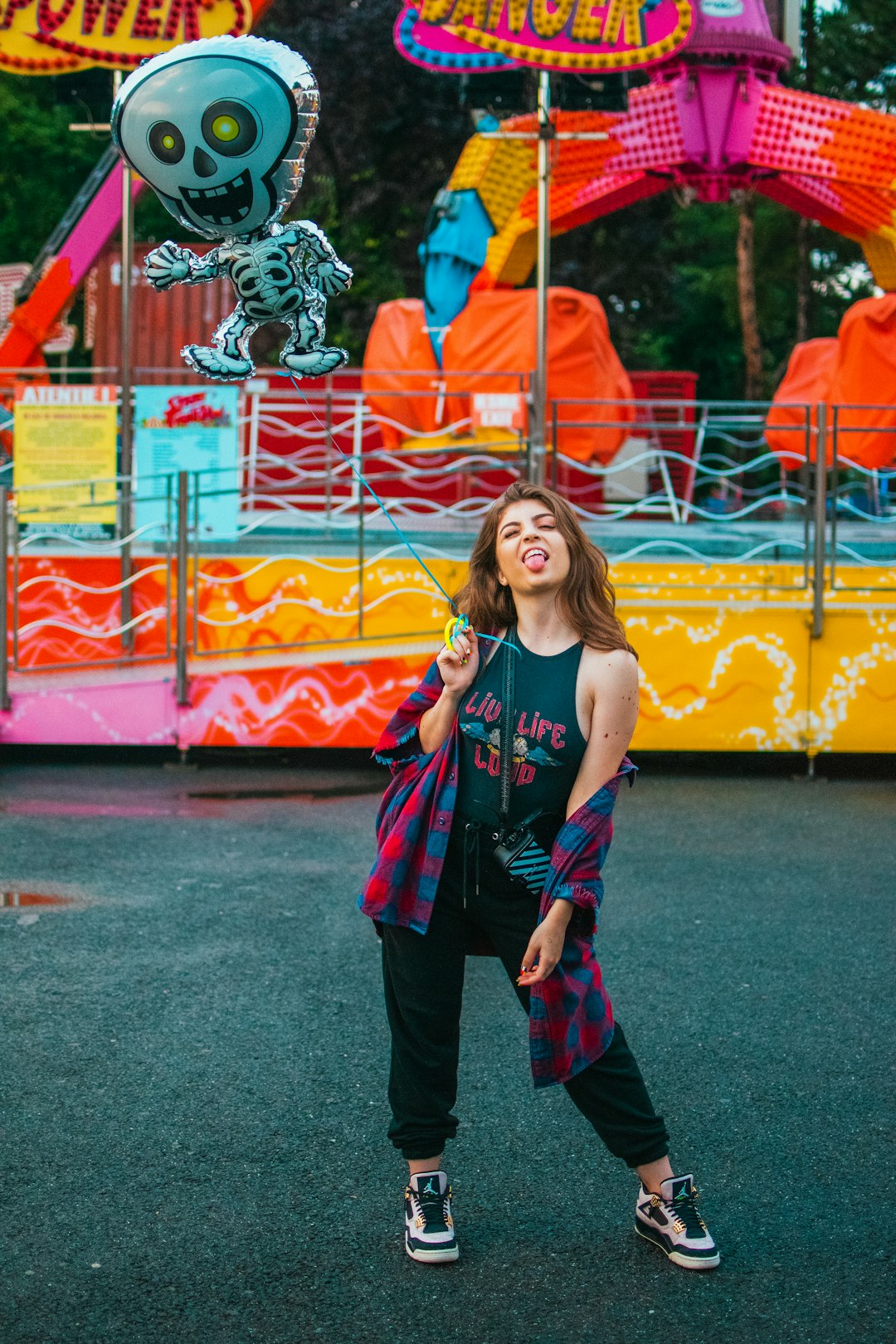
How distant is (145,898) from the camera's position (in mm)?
5871

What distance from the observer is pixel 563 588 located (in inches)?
122

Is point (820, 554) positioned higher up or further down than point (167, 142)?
further down

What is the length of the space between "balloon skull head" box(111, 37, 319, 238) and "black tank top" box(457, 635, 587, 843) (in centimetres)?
116

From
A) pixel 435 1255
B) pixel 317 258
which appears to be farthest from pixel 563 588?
pixel 435 1255

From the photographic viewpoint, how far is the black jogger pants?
303 centimetres

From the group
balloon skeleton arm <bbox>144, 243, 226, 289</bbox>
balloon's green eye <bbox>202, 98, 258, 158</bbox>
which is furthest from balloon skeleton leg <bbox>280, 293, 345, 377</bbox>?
balloon's green eye <bbox>202, 98, 258, 158</bbox>

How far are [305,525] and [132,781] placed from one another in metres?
2.80

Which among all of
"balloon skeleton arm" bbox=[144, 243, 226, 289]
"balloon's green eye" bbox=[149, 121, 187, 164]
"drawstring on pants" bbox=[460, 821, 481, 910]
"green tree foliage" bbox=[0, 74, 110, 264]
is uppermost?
"green tree foliage" bbox=[0, 74, 110, 264]

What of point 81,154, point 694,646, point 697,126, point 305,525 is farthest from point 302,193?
point 694,646

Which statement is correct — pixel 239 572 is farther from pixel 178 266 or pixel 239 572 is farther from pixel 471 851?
pixel 471 851

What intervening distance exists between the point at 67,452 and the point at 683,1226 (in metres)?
6.96

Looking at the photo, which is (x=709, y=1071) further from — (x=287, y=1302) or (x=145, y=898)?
(x=145, y=898)

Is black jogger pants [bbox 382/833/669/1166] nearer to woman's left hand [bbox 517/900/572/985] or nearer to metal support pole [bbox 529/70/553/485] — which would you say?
woman's left hand [bbox 517/900/572/985]

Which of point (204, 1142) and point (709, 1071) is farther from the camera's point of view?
point (709, 1071)
